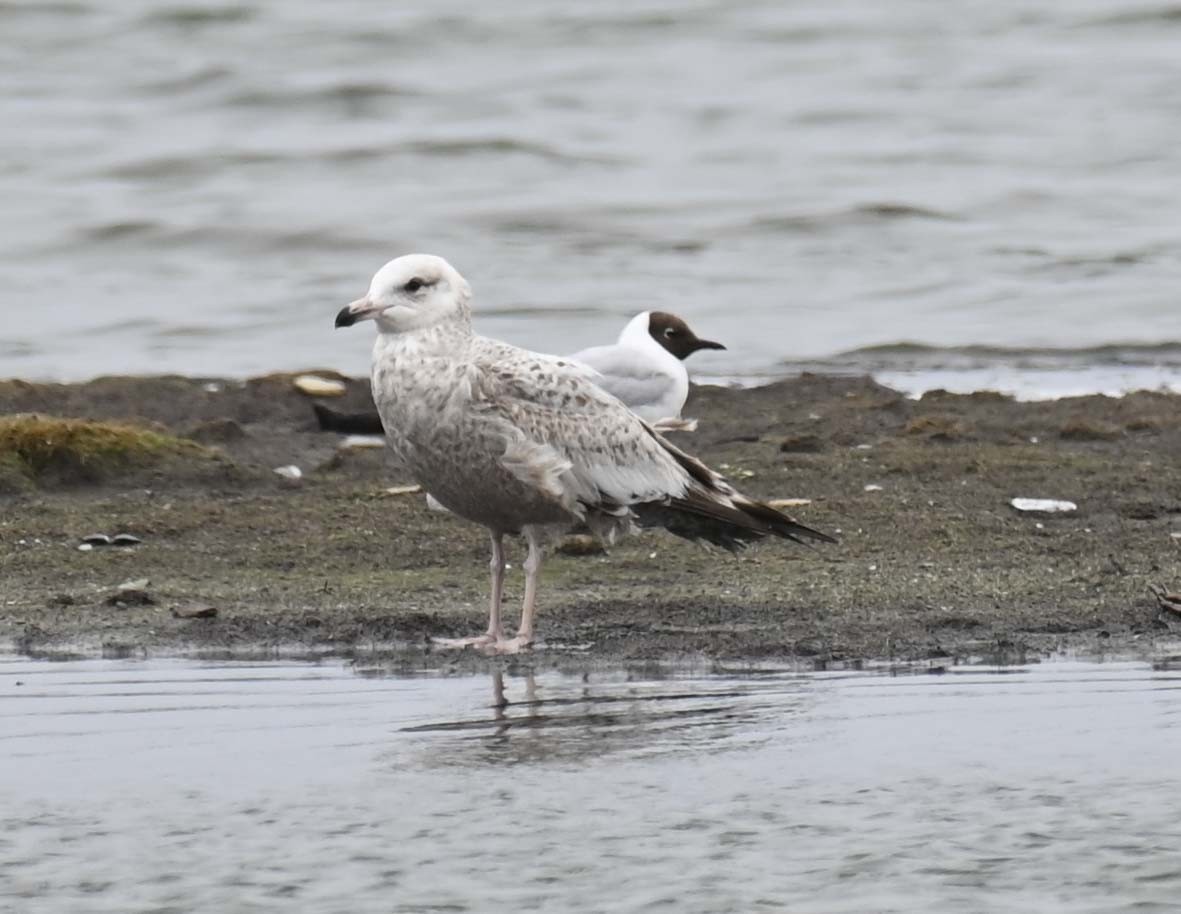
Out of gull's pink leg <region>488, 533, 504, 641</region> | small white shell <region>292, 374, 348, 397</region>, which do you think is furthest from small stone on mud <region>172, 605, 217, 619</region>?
small white shell <region>292, 374, 348, 397</region>

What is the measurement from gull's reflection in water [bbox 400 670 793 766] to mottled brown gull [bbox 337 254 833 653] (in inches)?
21.1

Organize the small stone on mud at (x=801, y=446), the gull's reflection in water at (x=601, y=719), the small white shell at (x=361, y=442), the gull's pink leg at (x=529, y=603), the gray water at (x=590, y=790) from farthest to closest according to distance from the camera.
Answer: the small white shell at (x=361, y=442)
the small stone on mud at (x=801, y=446)
the gull's pink leg at (x=529, y=603)
the gull's reflection in water at (x=601, y=719)
the gray water at (x=590, y=790)

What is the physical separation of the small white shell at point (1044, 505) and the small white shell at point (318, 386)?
415 cm

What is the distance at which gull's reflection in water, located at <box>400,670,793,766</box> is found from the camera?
4676mm

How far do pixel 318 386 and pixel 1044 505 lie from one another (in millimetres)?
4343

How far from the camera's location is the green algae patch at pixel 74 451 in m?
8.20

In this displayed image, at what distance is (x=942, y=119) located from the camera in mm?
20297

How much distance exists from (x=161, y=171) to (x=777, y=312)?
21.7 feet

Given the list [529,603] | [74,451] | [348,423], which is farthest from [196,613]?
[348,423]

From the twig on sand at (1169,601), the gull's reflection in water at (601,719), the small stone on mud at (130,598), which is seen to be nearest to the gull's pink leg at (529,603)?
the gull's reflection in water at (601,719)

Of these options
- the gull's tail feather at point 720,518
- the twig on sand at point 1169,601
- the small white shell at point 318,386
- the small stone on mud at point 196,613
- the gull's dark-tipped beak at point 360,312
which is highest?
the gull's dark-tipped beak at point 360,312

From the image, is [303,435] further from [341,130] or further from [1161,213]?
[341,130]

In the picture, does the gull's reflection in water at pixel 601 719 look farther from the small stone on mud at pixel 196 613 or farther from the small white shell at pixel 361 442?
the small white shell at pixel 361 442

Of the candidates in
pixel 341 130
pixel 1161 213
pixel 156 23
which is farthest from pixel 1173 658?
pixel 156 23
